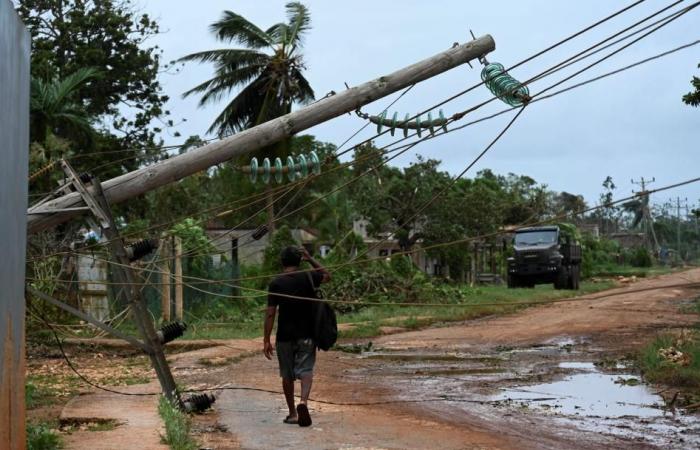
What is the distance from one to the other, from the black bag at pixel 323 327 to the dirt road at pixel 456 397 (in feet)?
2.62

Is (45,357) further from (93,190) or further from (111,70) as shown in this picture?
(111,70)

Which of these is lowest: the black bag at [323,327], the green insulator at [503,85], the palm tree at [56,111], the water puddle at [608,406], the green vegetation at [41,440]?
the water puddle at [608,406]

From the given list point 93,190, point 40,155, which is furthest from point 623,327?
point 93,190

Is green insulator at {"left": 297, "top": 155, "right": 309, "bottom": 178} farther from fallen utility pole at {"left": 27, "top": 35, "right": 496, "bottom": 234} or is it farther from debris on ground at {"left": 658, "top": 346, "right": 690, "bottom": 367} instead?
debris on ground at {"left": 658, "top": 346, "right": 690, "bottom": 367}

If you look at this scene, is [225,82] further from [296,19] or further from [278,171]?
[278,171]

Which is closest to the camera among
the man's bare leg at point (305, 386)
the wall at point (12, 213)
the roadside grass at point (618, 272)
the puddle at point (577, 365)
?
the wall at point (12, 213)

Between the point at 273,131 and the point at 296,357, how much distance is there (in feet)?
7.17

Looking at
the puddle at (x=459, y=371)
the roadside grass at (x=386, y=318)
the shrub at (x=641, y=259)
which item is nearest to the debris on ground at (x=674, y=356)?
the puddle at (x=459, y=371)

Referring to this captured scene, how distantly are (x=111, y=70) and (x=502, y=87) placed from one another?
28.5m

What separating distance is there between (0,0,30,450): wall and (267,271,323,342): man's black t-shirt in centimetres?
318

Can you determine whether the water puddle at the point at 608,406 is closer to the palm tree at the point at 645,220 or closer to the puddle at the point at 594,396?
the puddle at the point at 594,396

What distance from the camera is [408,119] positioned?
31.9ft

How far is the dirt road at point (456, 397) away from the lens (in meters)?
9.17

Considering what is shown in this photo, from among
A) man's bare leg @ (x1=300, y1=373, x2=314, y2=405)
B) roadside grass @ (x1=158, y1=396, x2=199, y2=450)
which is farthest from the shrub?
A: roadside grass @ (x1=158, y1=396, x2=199, y2=450)
